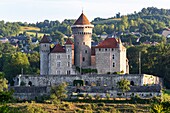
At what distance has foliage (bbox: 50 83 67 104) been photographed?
70919 millimetres

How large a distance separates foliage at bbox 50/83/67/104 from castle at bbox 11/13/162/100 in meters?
1.23

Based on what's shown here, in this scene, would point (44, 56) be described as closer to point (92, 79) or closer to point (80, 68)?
point (80, 68)

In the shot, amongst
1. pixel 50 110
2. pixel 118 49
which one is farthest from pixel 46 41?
pixel 50 110

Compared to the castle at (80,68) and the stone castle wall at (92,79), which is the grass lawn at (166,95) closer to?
the castle at (80,68)

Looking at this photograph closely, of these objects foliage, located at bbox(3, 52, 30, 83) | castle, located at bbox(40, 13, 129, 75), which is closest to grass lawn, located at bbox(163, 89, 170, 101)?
castle, located at bbox(40, 13, 129, 75)

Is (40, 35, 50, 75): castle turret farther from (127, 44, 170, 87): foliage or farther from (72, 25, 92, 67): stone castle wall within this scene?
(127, 44, 170, 87): foliage

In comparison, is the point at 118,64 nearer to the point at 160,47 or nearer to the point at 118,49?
the point at 118,49

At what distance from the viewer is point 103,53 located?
76.8 m

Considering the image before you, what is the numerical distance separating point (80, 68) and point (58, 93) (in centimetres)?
709

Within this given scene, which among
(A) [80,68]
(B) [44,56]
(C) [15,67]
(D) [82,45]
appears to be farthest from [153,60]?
(C) [15,67]

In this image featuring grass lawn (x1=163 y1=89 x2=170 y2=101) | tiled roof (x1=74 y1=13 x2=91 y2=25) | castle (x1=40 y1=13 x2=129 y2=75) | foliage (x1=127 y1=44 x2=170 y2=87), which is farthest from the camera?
foliage (x1=127 y1=44 x2=170 y2=87)

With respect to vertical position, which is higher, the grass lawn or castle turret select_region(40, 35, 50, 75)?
castle turret select_region(40, 35, 50, 75)

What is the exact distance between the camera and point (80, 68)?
255 feet

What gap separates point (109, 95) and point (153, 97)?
4375 mm
